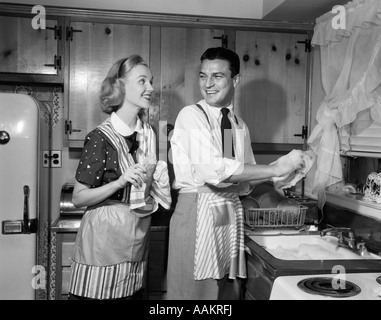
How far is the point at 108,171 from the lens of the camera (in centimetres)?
181

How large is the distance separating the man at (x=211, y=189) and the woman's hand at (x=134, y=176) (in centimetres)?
25

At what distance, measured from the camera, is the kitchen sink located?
1965 mm

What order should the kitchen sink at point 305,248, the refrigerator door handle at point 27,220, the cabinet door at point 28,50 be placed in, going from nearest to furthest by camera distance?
the kitchen sink at point 305,248 < the refrigerator door handle at point 27,220 < the cabinet door at point 28,50

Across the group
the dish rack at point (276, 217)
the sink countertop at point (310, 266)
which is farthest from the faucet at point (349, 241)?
the dish rack at point (276, 217)

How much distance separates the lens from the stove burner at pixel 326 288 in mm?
1394

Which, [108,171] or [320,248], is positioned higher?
[108,171]

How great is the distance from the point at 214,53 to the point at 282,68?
93 cm

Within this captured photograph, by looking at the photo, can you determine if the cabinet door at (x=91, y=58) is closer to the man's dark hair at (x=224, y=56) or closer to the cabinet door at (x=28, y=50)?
the cabinet door at (x=28, y=50)

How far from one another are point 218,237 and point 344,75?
3.54ft

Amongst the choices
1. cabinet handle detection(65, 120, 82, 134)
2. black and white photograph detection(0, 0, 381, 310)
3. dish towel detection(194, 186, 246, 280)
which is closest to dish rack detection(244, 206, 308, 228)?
black and white photograph detection(0, 0, 381, 310)
